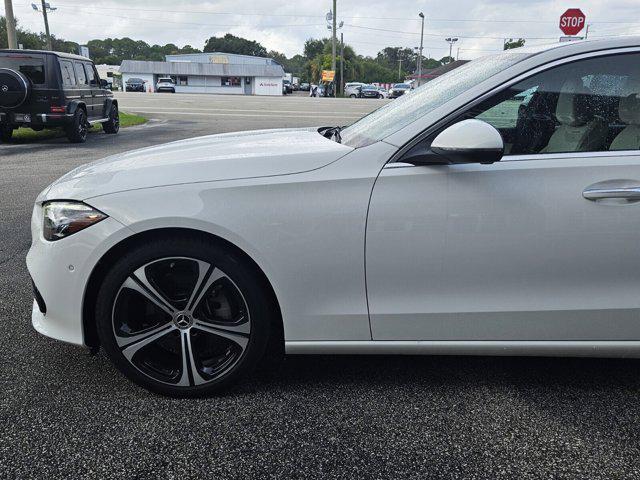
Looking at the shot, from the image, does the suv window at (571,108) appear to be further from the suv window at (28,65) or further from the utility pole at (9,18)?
the utility pole at (9,18)

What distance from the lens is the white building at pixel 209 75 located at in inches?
3036

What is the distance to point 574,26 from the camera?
12.1 metres

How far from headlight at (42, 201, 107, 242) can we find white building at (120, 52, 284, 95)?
75.4 m

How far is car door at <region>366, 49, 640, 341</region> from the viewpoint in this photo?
2.27m

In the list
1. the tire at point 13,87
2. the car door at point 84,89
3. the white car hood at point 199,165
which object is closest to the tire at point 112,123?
the car door at point 84,89

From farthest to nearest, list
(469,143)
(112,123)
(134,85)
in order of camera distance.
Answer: (134,85) < (112,123) < (469,143)

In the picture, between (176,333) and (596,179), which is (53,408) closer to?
(176,333)

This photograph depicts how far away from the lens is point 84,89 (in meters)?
13.1

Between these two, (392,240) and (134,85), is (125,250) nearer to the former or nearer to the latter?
(392,240)

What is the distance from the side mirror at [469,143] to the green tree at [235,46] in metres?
141

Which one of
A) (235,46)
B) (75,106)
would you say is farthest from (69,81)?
(235,46)

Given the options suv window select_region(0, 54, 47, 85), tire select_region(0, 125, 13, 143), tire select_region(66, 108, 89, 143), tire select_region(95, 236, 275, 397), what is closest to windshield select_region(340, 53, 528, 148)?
tire select_region(95, 236, 275, 397)

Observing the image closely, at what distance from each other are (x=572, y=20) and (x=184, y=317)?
12348 millimetres

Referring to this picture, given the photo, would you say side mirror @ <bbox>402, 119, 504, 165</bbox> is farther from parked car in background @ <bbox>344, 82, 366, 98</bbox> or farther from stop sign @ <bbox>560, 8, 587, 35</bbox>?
parked car in background @ <bbox>344, 82, 366, 98</bbox>
